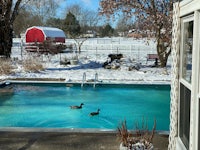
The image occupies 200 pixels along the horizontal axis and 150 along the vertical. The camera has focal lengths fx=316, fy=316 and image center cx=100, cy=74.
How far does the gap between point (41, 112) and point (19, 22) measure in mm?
27816

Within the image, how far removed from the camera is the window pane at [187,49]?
345 centimetres

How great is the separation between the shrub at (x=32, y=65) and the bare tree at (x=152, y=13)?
4500 millimetres

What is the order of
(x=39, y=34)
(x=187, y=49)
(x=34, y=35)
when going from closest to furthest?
(x=187, y=49)
(x=39, y=34)
(x=34, y=35)

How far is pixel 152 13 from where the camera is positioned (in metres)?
15.4

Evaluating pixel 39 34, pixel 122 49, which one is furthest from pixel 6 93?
pixel 39 34

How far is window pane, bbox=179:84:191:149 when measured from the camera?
3616 millimetres

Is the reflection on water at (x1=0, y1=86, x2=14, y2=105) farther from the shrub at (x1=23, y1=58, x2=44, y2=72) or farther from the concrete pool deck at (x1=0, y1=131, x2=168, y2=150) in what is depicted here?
the concrete pool deck at (x1=0, y1=131, x2=168, y2=150)

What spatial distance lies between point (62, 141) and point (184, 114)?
2.11 meters

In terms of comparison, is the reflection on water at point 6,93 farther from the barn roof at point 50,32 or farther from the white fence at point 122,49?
the barn roof at point 50,32

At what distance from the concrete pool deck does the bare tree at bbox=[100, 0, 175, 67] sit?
10458 mm

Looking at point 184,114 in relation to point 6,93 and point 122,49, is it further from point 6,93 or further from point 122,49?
point 122,49

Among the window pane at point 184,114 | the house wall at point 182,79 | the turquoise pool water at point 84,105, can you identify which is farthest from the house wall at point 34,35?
the window pane at point 184,114

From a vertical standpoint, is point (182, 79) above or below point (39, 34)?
below

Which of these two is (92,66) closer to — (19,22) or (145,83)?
(145,83)
